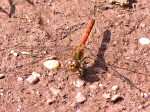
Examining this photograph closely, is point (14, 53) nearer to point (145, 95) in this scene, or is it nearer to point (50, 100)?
point (50, 100)

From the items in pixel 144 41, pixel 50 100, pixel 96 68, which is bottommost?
pixel 50 100

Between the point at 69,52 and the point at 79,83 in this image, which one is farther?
the point at 69,52

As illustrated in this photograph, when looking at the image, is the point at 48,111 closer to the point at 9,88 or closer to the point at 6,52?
the point at 9,88

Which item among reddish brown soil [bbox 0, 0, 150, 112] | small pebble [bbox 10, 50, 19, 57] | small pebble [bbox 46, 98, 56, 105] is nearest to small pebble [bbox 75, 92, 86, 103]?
reddish brown soil [bbox 0, 0, 150, 112]

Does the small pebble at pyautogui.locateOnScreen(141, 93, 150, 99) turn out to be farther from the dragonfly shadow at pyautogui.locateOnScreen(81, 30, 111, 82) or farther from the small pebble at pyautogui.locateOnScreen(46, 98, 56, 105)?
the small pebble at pyautogui.locateOnScreen(46, 98, 56, 105)

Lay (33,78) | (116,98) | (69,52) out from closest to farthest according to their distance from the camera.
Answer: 1. (116,98)
2. (33,78)
3. (69,52)

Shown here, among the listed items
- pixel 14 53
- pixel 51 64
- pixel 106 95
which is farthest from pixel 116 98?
pixel 14 53

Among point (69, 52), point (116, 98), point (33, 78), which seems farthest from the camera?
point (69, 52)

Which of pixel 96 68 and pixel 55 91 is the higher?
pixel 96 68
